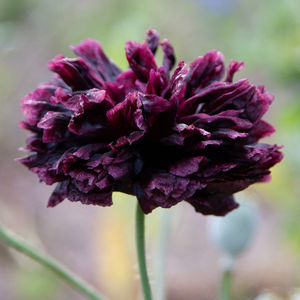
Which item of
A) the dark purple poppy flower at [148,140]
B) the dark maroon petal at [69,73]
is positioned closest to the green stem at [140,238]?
the dark purple poppy flower at [148,140]

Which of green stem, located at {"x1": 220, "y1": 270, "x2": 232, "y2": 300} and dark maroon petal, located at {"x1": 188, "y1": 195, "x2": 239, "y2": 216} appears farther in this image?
green stem, located at {"x1": 220, "y1": 270, "x2": 232, "y2": 300}

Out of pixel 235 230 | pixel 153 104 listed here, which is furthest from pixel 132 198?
pixel 153 104

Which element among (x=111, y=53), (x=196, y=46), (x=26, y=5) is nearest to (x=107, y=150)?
(x=111, y=53)

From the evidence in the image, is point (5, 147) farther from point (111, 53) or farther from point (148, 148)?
point (148, 148)

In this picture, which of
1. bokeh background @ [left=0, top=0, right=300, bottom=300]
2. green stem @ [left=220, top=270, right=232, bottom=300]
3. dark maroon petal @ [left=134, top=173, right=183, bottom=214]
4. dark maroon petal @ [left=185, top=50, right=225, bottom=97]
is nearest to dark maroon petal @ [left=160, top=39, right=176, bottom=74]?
dark maroon petal @ [left=185, top=50, right=225, bottom=97]

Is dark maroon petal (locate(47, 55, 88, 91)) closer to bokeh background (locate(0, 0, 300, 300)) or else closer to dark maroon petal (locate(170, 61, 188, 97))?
dark maroon petal (locate(170, 61, 188, 97))

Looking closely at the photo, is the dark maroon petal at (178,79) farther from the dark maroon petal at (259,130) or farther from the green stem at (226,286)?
the green stem at (226,286)

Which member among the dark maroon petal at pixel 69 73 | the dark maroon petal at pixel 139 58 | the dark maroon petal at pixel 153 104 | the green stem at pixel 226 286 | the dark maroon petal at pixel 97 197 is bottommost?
the green stem at pixel 226 286
